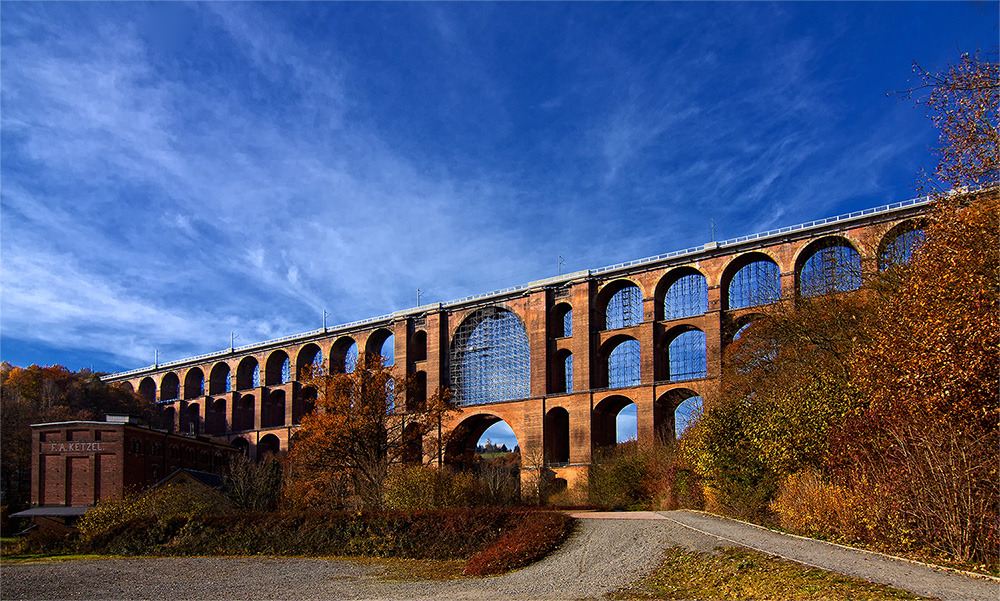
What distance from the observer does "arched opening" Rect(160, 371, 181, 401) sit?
217 ft

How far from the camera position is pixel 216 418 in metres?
62.5

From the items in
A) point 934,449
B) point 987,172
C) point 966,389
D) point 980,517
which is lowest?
point 980,517

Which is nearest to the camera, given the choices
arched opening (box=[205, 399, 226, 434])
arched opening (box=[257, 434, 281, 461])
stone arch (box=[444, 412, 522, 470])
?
stone arch (box=[444, 412, 522, 470])

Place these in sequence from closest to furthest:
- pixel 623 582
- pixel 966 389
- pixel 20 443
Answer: pixel 966 389 → pixel 623 582 → pixel 20 443

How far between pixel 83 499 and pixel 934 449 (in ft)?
129

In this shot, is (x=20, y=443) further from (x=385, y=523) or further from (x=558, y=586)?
(x=558, y=586)

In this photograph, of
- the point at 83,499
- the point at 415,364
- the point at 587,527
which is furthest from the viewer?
the point at 415,364

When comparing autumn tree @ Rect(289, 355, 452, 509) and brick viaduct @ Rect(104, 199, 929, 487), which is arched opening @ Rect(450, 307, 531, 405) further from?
autumn tree @ Rect(289, 355, 452, 509)

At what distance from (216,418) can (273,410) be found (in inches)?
275

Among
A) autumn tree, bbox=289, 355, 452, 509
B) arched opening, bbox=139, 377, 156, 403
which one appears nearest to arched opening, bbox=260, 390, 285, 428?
arched opening, bbox=139, 377, 156, 403

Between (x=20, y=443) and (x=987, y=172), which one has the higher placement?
(x=987, y=172)

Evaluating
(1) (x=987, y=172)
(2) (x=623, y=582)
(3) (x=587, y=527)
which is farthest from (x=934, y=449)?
(3) (x=587, y=527)

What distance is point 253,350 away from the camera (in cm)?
5969

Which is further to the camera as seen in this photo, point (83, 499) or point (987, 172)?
point (83, 499)
